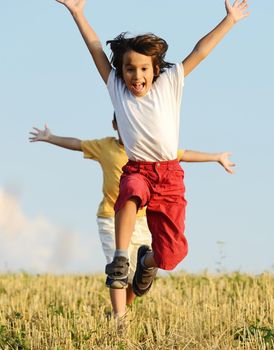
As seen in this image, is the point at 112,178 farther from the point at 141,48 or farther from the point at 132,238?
the point at 141,48

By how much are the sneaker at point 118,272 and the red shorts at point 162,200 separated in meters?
0.39

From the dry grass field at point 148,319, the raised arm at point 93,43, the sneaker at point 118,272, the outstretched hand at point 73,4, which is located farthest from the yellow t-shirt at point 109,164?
the outstretched hand at point 73,4

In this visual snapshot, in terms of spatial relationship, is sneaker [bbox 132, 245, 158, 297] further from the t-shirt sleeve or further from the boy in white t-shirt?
the t-shirt sleeve

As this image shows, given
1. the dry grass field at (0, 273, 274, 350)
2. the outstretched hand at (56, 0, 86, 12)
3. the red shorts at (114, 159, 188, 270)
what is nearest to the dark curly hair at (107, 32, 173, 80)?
the outstretched hand at (56, 0, 86, 12)

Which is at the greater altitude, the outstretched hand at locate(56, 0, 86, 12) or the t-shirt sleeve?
the outstretched hand at locate(56, 0, 86, 12)

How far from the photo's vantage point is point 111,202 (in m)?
8.33

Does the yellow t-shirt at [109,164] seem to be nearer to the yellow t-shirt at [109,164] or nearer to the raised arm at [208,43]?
the yellow t-shirt at [109,164]

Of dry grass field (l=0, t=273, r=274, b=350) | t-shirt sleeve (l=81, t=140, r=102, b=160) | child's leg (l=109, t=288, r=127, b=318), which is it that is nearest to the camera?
dry grass field (l=0, t=273, r=274, b=350)

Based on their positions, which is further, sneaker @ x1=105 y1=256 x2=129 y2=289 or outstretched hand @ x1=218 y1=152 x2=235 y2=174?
outstretched hand @ x1=218 y1=152 x2=235 y2=174

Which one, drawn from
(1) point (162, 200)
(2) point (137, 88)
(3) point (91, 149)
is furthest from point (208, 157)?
(2) point (137, 88)

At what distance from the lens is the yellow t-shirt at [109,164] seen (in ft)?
27.3

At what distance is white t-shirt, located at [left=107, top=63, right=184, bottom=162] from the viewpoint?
6.80 meters

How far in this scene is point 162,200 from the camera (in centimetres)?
689

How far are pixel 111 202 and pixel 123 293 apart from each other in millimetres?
1288
